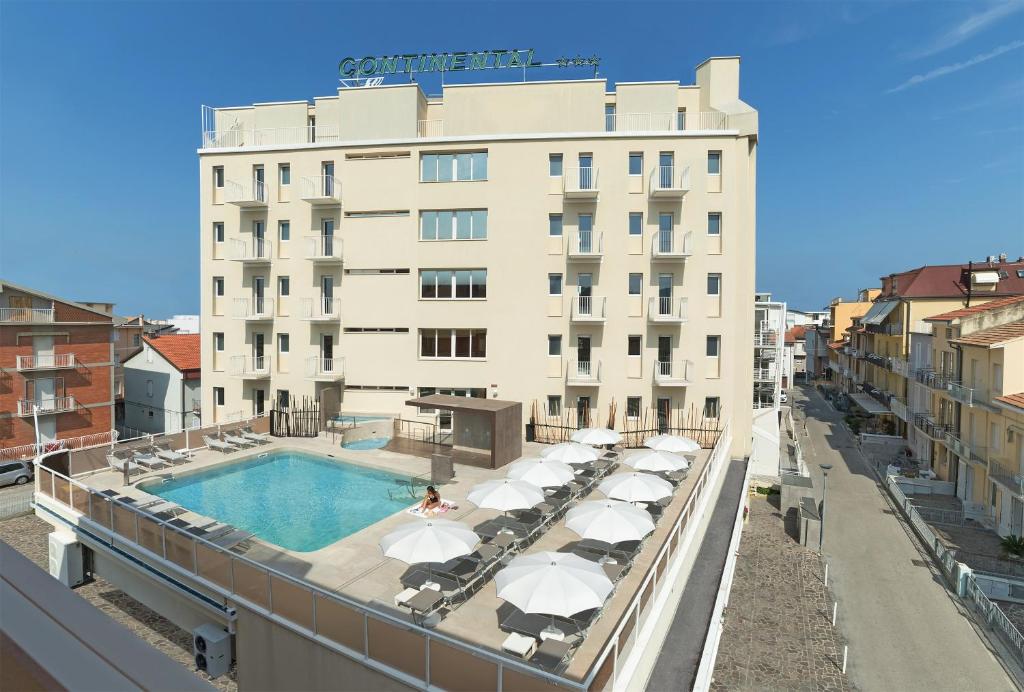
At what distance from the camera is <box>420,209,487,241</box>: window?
27422 millimetres

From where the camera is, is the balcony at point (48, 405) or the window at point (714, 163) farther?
the balcony at point (48, 405)

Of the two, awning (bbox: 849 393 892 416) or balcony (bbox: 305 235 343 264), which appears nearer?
balcony (bbox: 305 235 343 264)

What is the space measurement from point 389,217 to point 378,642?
23077 millimetres

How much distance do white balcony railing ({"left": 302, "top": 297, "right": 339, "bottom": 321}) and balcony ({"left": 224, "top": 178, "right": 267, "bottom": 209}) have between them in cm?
588

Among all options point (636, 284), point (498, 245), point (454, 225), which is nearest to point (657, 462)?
point (636, 284)

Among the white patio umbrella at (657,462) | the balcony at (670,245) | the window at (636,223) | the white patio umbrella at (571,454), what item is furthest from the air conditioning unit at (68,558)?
the window at (636,223)

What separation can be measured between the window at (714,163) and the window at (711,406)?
36.5ft

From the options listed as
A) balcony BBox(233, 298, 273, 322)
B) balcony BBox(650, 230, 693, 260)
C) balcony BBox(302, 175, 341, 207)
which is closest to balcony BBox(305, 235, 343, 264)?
balcony BBox(302, 175, 341, 207)

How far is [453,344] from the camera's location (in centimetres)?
2778

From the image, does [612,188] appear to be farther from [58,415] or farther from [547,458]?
[58,415]

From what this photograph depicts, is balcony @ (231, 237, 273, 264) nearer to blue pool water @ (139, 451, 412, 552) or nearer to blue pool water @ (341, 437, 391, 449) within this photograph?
blue pool water @ (341, 437, 391, 449)

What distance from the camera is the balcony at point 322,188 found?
28.0 meters

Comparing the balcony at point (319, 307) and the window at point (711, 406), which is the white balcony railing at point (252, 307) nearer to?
the balcony at point (319, 307)

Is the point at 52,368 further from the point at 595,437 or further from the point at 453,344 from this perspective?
the point at 595,437
